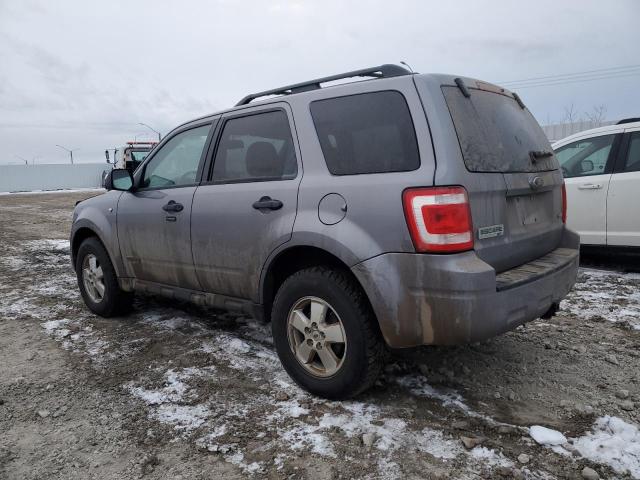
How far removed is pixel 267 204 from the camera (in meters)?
3.09

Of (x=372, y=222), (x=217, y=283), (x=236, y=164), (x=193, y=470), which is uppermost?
(x=236, y=164)

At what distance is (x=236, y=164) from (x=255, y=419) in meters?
1.73

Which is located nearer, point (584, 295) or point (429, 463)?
point (429, 463)

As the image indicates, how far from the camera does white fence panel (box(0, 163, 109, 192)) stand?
1608 inches

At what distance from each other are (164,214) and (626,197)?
16.7ft

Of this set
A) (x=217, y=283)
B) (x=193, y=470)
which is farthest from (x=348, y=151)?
(x=193, y=470)

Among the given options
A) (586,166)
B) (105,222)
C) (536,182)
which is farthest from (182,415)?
(586,166)

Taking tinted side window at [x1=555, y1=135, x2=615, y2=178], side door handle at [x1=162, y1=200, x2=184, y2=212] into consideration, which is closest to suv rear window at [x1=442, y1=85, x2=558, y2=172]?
side door handle at [x1=162, y1=200, x2=184, y2=212]

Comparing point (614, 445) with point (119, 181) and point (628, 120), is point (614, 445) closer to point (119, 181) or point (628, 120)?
point (119, 181)

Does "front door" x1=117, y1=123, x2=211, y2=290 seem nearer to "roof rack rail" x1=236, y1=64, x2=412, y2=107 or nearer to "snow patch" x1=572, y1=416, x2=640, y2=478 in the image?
"roof rack rail" x1=236, y1=64, x2=412, y2=107

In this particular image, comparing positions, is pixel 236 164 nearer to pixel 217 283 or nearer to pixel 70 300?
pixel 217 283

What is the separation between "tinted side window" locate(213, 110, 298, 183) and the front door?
0.88 feet

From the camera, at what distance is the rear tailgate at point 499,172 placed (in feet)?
8.25

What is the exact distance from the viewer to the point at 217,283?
3.54 metres
